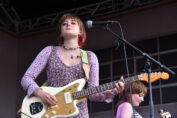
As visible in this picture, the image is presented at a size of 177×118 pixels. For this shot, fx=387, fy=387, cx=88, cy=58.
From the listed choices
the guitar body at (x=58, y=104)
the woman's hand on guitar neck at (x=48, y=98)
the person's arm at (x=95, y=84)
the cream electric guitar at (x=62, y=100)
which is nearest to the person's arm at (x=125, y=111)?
the person's arm at (x=95, y=84)

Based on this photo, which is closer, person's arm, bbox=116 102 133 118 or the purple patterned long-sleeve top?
the purple patterned long-sleeve top

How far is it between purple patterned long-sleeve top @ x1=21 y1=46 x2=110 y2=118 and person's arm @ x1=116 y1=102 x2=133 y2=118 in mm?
508

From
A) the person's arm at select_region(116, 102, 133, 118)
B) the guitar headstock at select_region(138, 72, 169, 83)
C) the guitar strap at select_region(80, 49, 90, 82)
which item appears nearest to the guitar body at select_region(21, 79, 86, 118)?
the guitar strap at select_region(80, 49, 90, 82)

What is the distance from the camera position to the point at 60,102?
323cm

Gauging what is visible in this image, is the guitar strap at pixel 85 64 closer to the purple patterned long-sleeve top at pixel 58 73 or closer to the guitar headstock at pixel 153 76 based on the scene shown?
the purple patterned long-sleeve top at pixel 58 73

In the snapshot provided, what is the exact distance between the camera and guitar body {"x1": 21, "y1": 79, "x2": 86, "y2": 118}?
3.19 meters

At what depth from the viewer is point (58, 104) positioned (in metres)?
3.23

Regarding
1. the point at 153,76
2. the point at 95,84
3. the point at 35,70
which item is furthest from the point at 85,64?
the point at 153,76

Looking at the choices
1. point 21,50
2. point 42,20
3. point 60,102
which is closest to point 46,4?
point 42,20

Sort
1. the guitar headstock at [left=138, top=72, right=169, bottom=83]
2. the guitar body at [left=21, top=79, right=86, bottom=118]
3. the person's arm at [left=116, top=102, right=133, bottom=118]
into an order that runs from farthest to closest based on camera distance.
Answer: the person's arm at [left=116, top=102, right=133, bottom=118] → the guitar headstock at [left=138, top=72, right=169, bottom=83] → the guitar body at [left=21, top=79, right=86, bottom=118]

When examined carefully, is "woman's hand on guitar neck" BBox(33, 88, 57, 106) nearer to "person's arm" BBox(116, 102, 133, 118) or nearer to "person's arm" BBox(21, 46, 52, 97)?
"person's arm" BBox(21, 46, 52, 97)

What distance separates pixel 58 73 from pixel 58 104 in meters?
0.28

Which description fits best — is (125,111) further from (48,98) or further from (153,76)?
(48,98)

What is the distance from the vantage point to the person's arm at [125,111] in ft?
12.4
